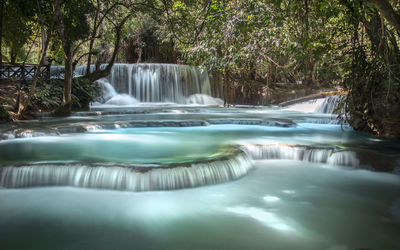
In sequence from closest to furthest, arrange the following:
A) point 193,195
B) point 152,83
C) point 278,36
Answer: point 193,195, point 278,36, point 152,83

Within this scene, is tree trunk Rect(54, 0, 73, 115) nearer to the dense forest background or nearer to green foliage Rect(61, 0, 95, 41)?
the dense forest background

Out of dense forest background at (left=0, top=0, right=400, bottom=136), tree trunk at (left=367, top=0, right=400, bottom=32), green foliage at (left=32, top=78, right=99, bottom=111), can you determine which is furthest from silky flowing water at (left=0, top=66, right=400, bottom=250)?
green foliage at (left=32, top=78, right=99, bottom=111)

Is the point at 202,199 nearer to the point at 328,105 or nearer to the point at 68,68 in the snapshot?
the point at 68,68

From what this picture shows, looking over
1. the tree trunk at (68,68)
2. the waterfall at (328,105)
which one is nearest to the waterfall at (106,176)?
the tree trunk at (68,68)

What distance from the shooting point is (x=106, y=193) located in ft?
15.4

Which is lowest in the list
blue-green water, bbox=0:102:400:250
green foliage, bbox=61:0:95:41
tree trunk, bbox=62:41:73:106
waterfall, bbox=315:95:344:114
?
blue-green water, bbox=0:102:400:250

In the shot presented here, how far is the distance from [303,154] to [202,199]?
9.04 feet

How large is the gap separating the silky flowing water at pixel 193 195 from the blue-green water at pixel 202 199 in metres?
0.01

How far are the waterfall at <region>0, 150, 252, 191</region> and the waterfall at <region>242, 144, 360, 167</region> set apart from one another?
6.21ft

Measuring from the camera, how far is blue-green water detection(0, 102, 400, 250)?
3.54m

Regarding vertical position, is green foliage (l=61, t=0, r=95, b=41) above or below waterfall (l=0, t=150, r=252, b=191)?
above

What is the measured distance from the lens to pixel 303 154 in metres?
6.57

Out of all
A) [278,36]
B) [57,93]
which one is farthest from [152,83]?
[278,36]

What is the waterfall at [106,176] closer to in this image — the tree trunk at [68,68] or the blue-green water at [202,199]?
the blue-green water at [202,199]
